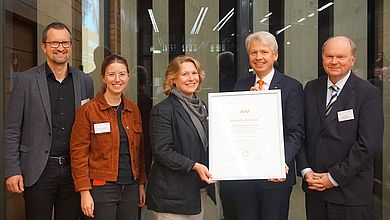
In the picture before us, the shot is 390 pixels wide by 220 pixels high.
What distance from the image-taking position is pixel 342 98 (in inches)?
96.6

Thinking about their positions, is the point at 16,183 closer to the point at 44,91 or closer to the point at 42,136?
the point at 42,136

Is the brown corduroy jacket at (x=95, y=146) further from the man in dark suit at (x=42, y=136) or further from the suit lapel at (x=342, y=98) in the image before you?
the suit lapel at (x=342, y=98)

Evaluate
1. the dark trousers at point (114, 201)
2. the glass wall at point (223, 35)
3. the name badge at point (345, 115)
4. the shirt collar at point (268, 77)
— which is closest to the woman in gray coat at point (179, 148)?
the dark trousers at point (114, 201)

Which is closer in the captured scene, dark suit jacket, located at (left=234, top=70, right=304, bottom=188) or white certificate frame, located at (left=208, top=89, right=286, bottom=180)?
white certificate frame, located at (left=208, top=89, right=286, bottom=180)

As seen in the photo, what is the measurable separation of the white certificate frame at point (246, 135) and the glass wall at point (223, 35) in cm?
148

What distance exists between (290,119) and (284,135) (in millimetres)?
105

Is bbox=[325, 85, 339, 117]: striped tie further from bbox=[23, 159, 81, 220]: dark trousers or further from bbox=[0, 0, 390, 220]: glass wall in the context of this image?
bbox=[23, 159, 81, 220]: dark trousers

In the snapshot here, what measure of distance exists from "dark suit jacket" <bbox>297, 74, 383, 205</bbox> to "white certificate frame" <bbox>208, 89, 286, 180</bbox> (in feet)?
0.86

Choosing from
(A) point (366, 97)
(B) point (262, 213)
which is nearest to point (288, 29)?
(A) point (366, 97)

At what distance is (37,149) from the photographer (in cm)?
264

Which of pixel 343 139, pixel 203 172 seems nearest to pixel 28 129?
pixel 203 172

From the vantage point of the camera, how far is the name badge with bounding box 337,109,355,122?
7.89 ft

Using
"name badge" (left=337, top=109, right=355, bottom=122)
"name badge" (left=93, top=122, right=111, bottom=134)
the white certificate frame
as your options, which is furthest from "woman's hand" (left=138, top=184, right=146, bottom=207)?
"name badge" (left=337, top=109, right=355, bottom=122)

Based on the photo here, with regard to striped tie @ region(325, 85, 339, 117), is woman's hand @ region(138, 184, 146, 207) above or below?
below
